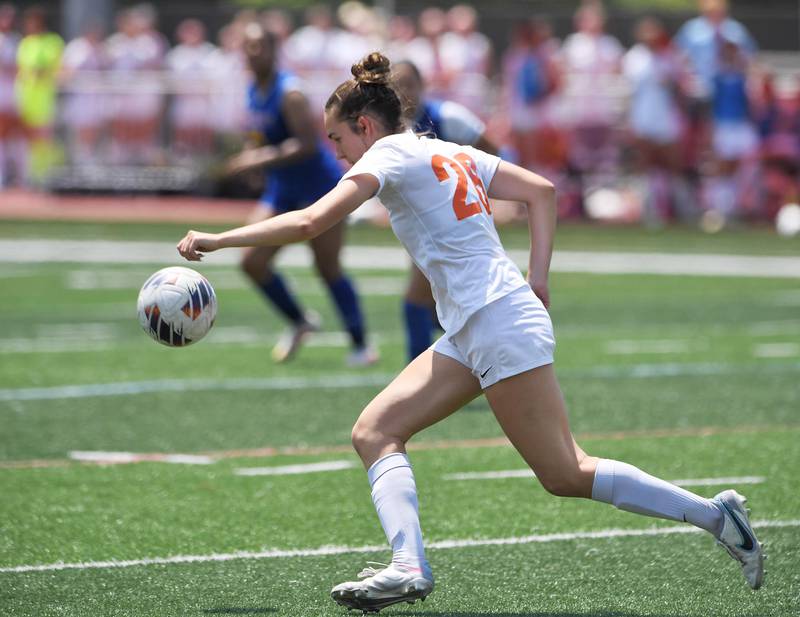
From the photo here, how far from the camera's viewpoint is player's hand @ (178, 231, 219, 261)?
501 centimetres

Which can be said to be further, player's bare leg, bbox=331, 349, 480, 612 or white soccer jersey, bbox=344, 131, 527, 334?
white soccer jersey, bbox=344, 131, 527, 334

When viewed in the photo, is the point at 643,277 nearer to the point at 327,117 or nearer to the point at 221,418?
the point at 221,418

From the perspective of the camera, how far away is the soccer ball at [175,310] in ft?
18.0

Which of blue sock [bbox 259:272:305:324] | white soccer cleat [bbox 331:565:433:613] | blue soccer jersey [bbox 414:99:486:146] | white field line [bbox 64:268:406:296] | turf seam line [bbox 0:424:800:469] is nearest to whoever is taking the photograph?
white soccer cleat [bbox 331:565:433:613]

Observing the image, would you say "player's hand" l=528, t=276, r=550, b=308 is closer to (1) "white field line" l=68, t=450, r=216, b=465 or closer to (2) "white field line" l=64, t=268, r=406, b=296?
(1) "white field line" l=68, t=450, r=216, b=465

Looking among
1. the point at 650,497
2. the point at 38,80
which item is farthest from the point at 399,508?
the point at 38,80

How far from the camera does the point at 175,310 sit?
5.49 metres

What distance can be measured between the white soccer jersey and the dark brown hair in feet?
0.36

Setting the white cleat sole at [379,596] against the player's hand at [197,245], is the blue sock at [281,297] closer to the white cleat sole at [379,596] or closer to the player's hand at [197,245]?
the player's hand at [197,245]

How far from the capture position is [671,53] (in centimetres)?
2278

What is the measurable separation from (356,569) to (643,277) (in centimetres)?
1207

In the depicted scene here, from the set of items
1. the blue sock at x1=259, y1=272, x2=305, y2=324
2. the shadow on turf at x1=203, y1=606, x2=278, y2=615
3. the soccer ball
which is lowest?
the blue sock at x1=259, y1=272, x2=305, y2=324

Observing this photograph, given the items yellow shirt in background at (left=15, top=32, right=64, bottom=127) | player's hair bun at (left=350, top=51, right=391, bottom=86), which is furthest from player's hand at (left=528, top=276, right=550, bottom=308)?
yellow shirt in background at (left=15, top=32, right=64, bottom=127)

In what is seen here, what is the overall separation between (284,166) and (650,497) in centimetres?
643
